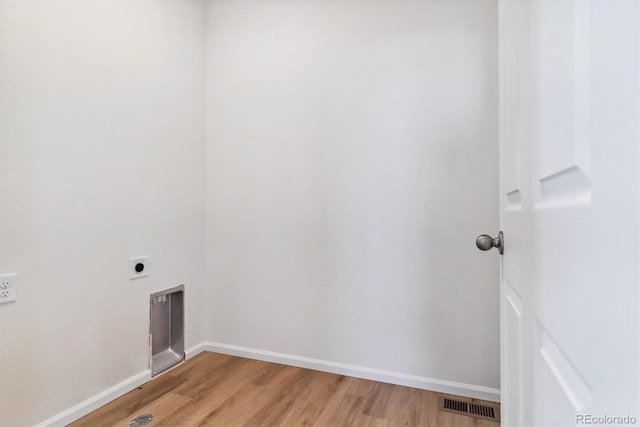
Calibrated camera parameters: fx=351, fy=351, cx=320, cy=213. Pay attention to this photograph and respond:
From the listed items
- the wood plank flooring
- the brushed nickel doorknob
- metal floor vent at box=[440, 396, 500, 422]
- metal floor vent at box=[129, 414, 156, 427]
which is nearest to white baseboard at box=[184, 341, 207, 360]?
the wood plank flooring

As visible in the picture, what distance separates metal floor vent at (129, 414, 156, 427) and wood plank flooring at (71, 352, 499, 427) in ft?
0.09

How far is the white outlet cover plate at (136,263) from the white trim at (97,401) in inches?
23.1

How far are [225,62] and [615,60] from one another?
2.56 meters

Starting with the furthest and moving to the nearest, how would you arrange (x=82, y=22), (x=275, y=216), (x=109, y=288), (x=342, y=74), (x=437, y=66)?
1. (x=275, y=216)
2. (x=342, y=74)
3. (x=437, y=66)
4. (x=109, y=288)
5. (x=82, y=22)

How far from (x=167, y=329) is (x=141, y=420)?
2.22ft

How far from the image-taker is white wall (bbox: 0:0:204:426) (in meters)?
1.51

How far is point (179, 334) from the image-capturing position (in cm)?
240

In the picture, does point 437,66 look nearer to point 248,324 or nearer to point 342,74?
point 342,74

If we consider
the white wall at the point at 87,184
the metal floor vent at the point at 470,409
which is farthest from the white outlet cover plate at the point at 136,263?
the metal floor vent at the point at 470,409

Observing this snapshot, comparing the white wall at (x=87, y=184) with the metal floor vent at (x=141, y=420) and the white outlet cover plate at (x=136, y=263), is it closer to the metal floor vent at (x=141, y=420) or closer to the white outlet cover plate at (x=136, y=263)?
the white outlet cover plate at (x=136, y=263)

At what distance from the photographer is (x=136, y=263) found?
2.05 m

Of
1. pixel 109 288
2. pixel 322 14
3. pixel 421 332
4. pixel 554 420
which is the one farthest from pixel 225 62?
pixel 554 420

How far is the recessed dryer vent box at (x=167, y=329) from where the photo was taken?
2.21m

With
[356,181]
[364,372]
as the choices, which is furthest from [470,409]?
[356,181]
